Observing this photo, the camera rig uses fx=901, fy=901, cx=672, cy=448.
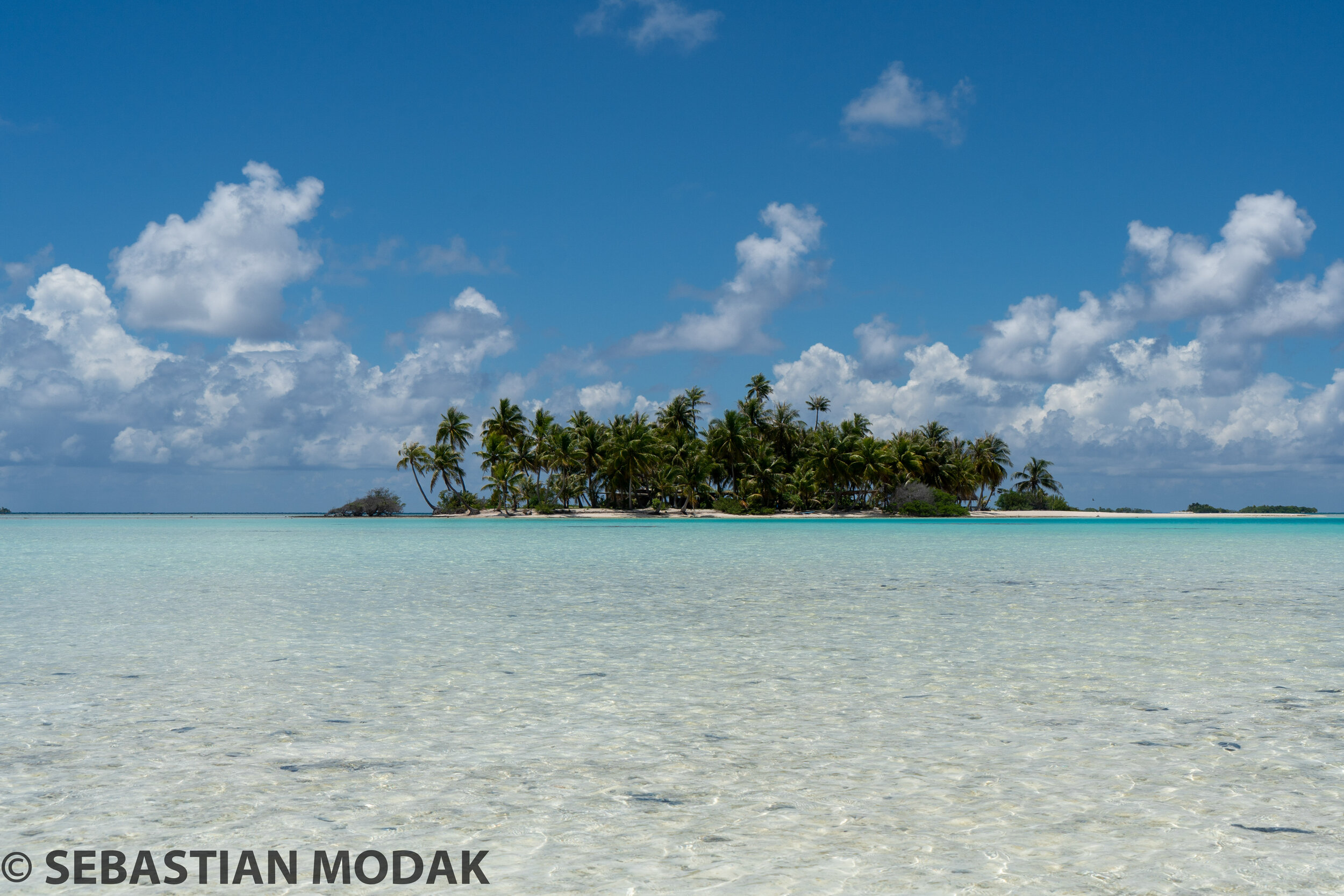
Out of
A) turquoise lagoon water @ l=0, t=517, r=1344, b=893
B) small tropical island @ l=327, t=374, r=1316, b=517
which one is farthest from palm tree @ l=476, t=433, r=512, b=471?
turquoise lagoon water @ l=0, t=517, r=1344, b=893

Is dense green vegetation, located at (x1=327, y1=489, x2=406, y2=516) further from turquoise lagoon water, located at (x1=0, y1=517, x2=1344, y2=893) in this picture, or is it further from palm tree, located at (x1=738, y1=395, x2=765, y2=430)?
turquoise lagoon water, located at (x1=0, y1=517, x2=1344, y2=893)

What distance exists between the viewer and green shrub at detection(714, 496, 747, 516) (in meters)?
70.2

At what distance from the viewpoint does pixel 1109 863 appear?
345 centimetres

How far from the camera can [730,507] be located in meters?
A: 70.2

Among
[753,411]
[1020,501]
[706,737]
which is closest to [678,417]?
[753,411]

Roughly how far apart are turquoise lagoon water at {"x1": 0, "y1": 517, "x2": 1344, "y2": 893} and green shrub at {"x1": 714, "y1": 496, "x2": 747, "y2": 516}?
187 ft

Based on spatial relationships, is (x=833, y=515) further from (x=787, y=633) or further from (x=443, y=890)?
(x=443, y=890)

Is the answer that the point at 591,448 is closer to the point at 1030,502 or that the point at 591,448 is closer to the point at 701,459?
the point at 701,459

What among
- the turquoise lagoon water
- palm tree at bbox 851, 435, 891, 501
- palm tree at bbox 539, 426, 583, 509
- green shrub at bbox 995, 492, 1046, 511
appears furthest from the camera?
green shrub at bbox 995, 492, 1046, 511

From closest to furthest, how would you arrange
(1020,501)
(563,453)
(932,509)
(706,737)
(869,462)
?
(706,737)
(869,462)
(932,509)
(563,453)
(1020,501)

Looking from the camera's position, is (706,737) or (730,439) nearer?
(706,737)

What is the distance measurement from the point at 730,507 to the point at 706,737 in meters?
65.2

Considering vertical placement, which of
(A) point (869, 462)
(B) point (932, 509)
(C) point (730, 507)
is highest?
(A) point (869, 462)

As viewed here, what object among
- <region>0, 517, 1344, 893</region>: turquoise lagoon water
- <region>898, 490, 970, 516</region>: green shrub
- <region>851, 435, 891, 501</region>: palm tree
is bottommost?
<region>0, 517, 1344, 893</region>: turquoise lagoon water
